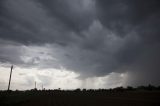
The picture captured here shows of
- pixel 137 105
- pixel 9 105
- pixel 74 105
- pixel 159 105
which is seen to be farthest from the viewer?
pixel 9 105

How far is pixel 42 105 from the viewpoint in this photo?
1419 inches

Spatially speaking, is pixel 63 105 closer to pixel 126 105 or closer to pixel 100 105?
pixel 100 105

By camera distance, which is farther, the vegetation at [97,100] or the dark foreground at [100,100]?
the vegetation at [97,100]

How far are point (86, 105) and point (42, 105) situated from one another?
836 centimetres

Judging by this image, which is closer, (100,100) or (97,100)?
(100,100)

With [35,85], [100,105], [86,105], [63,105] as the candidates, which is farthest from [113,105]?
[35,85]

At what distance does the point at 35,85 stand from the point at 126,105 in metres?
107

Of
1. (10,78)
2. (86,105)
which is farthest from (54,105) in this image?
(10,78)

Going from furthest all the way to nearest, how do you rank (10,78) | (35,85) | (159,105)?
(35,85), (10,78), (159,105)

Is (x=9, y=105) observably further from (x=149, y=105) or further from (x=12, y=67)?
(x=12, y=67)

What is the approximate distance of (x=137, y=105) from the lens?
1165 inches

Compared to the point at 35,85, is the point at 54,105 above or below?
below

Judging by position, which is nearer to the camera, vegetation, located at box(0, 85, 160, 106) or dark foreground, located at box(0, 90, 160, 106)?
dark foreground, located at box(0, 90, 160, 106)

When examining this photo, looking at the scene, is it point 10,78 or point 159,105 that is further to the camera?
point 10,78
